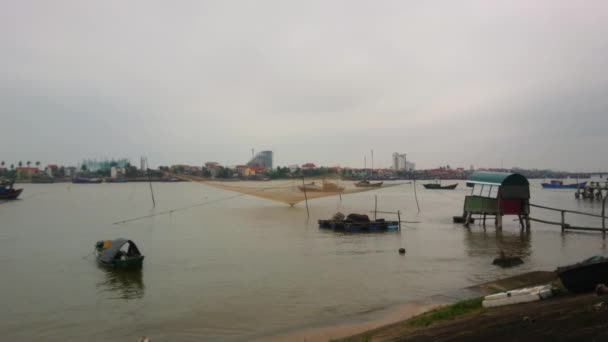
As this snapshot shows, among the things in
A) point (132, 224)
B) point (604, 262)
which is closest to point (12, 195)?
point (132, 224)

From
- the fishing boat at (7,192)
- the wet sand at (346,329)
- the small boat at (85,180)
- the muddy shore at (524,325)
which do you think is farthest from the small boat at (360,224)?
the small boat at (85,180)

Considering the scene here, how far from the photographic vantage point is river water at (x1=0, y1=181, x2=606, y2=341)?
9.36 metres

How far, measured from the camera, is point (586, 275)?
704 centimetres

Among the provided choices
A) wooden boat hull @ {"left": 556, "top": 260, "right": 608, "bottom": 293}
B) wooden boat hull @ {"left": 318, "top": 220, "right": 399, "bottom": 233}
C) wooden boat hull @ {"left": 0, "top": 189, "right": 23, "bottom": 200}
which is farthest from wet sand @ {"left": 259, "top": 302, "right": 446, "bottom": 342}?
wooden boat hull @ {"left": 0, "top": 189, "right": 23, "bottom": 200}

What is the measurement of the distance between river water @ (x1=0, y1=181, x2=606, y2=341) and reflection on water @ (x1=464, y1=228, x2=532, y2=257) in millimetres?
53

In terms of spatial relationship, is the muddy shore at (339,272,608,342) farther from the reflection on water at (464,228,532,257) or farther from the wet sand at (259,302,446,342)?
the reflection on water at (464,228,532,257)

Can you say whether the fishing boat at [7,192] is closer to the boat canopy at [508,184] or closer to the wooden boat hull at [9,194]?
the wooden boat hull at [9,194]

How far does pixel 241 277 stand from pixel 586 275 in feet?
30.9

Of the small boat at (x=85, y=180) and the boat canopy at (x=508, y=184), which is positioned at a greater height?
the boat canopy at (x=508, y=184)

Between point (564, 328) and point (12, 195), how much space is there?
65.5 m

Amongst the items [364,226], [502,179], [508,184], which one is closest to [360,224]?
[364,226]

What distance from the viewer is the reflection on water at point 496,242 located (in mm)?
17281

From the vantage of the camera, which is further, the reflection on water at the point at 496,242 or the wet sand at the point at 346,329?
the reflection on water at the point at 496,242

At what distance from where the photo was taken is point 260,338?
330 inches
